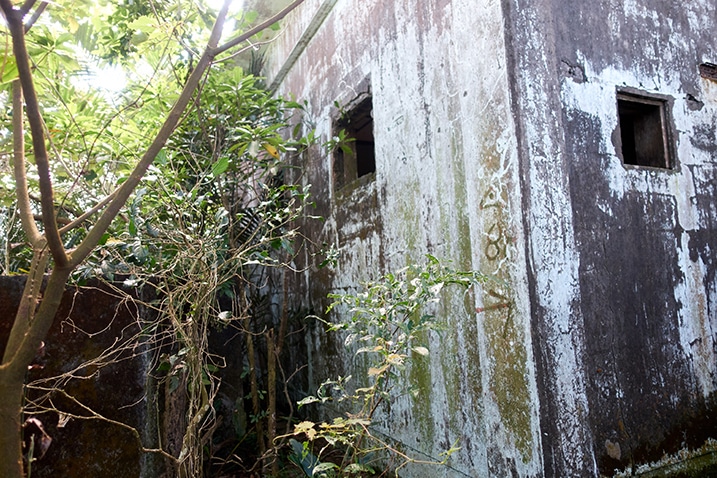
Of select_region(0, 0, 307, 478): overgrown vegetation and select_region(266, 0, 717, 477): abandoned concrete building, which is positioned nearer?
select_region(0, 0, 307, 478): overgrown vegetation

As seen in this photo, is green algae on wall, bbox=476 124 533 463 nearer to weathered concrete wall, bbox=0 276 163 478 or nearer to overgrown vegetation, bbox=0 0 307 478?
overgrown vegetation, bbox=0 0 307 478

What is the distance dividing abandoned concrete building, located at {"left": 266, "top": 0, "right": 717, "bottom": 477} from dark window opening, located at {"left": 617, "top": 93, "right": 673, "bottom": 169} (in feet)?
0.04

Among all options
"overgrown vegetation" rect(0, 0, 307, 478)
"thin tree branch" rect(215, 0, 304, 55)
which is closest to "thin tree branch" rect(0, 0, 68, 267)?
"overgrown vegetation" rect(0, 0, 307, 478)

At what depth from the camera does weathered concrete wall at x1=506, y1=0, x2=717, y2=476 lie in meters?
2.54

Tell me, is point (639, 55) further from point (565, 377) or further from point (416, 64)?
point (565, 377)

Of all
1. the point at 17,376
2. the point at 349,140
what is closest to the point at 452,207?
the point at 349,140

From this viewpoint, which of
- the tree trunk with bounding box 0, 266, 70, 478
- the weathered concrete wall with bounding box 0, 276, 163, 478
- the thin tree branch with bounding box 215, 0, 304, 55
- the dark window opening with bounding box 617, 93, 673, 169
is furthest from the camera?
the dark window opening with bounding box 617, 93, 673, 169

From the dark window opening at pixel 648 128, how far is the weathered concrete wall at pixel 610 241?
0.20 feet

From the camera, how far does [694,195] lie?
318cm

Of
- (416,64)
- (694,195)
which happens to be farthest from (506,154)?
(694,195)

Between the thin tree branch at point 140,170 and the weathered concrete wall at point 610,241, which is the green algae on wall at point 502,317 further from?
the thin tree branch at point 140,170

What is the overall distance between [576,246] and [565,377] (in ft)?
2.20

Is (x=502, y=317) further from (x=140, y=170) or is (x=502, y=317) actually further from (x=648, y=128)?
(x=140, y=170)

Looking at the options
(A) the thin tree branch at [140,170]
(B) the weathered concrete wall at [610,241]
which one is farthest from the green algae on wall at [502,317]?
(A) the thin tree branch at [140,170]
